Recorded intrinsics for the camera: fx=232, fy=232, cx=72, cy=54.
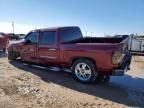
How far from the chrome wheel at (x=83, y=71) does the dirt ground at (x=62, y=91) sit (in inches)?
9.9

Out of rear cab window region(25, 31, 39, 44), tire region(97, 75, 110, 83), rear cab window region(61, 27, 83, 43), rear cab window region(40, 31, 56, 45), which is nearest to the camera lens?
tire region(97, 75, 110, 83)

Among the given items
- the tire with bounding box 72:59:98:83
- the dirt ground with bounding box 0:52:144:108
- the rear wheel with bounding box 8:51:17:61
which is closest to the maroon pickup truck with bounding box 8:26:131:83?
the tire with bounding box 72:59:98:83

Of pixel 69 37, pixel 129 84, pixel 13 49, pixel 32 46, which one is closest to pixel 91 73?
pixel 129 84

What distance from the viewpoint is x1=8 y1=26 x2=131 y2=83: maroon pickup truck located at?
22.6ft

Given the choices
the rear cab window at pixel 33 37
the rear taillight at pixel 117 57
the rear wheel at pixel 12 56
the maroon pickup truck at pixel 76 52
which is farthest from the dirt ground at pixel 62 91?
the rear wheel at pixel 12 56

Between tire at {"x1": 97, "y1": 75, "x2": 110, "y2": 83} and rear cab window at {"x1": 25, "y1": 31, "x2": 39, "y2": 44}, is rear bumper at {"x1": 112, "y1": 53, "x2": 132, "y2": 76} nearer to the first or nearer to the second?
tire at {"x1": 97, "y1": 75, "x2": 110, "y2": 83}

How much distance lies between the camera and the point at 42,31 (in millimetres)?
9250

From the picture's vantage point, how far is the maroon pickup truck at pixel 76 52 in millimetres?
6902

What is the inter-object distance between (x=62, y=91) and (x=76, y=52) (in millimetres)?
1596

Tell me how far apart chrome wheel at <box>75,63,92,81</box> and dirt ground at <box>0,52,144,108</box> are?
9.9 inches

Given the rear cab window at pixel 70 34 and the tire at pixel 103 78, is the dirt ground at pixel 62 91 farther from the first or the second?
the rear cab window at pixel 70 34

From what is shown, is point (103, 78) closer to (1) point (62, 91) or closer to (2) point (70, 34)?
(1) point (62, 91)

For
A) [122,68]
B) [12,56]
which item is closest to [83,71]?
[122,68]

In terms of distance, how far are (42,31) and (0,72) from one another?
2258 millimetres
